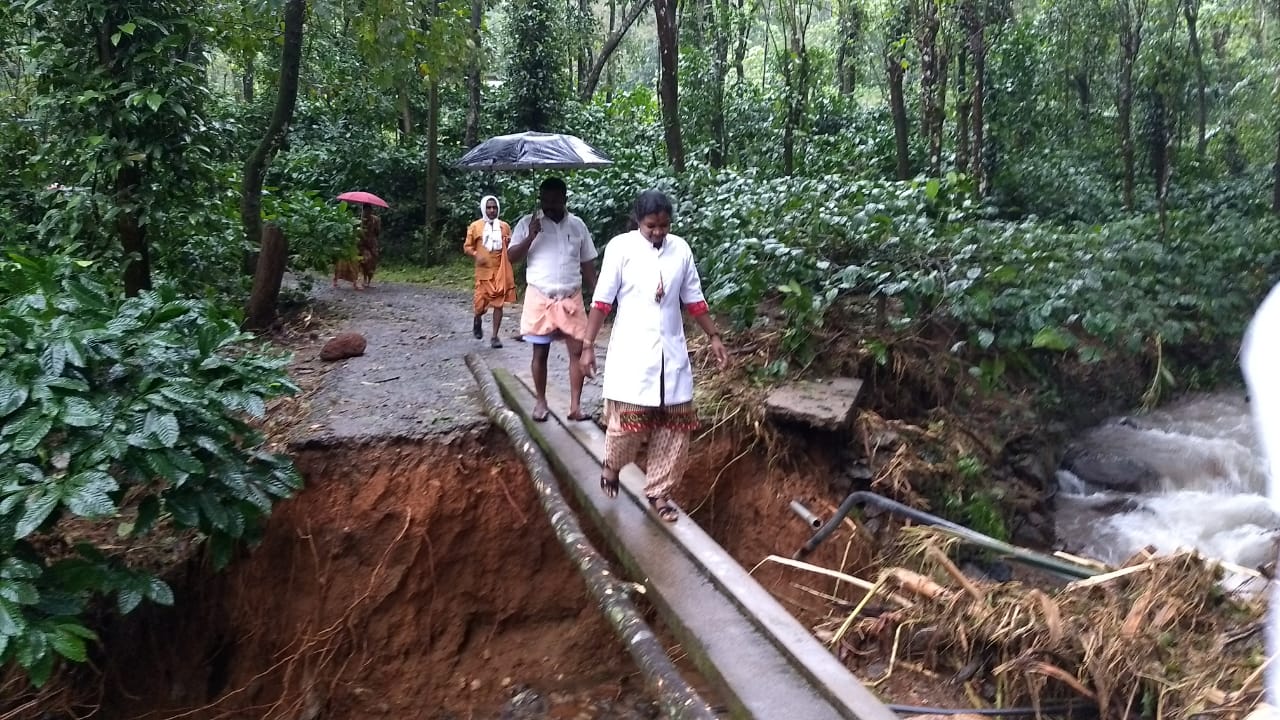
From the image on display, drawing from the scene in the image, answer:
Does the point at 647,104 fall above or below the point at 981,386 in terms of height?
above

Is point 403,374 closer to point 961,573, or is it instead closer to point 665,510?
point 665,510

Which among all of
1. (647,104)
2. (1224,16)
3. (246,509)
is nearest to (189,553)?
(246,509)

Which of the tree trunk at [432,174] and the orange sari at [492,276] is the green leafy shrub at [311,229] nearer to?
the orange sari at [492,276]

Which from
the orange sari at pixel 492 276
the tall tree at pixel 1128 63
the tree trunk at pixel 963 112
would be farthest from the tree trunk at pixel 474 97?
the tall tree at pixel 1128 63

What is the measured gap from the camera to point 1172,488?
7848mm

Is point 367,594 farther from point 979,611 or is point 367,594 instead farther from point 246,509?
point 979,611

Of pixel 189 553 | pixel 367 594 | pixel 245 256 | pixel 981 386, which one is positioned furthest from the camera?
pixel 245 256

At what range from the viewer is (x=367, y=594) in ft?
17.9

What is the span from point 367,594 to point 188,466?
1.72m

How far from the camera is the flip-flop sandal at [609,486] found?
4.86 metres

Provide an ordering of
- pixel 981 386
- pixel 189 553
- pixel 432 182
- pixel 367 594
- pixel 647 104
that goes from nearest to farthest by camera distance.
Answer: pixel 189 553, pixel 367 594, pixel 981 386, pixel 432 182, pixel 647 104

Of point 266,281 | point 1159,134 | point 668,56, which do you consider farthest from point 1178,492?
point 1159,134

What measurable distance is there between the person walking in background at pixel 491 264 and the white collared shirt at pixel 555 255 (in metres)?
2.45

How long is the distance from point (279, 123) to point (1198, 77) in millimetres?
15097
